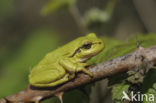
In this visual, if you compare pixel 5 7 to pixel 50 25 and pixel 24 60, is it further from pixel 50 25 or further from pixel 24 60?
pixel 24 60

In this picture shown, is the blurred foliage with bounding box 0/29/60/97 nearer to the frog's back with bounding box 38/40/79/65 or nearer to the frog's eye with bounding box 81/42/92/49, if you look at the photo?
the frog's back with bounding box 38/40/79/65

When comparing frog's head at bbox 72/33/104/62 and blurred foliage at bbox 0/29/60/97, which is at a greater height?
blurred foliage at bbox 0/29/60/97

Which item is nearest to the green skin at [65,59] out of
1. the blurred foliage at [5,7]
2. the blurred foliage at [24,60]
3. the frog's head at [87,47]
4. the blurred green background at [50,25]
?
the frog's head at [87,47]

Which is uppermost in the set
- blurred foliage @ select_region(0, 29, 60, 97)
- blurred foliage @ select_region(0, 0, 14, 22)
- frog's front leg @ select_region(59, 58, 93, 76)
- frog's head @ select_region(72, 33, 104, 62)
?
blurred foliage @ select_region(0, 0, 14, 22)

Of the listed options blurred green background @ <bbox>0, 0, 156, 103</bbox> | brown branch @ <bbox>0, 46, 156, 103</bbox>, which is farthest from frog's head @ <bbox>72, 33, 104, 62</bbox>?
blurred green background @ <bbox>0, 0, 156, 103</bbox>

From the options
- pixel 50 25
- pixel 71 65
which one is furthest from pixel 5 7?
pixel 71 65
